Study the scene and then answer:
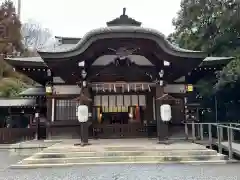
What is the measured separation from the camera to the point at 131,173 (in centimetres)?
680

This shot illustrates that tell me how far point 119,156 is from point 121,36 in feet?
13.6

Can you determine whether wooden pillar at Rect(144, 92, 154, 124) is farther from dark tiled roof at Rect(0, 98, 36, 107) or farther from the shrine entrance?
dark tiled roof at Rect(0, 98, 36, 107)

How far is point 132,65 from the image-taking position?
1226 centimetres

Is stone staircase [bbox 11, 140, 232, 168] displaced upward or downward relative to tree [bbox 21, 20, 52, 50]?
downward

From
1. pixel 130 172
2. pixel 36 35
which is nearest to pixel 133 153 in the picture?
pixel 130 172

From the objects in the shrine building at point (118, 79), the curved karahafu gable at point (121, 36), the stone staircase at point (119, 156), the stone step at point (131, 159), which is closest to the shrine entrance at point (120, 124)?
the shrine building at point (118, 79)

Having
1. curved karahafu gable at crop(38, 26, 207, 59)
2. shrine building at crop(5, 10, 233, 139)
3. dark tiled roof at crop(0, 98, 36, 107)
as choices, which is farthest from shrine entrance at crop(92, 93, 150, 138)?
dark tiled roof at crop(0, 98, 36, 107)

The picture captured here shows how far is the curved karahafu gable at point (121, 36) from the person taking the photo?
10516mm

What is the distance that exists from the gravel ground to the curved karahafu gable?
4.42 m

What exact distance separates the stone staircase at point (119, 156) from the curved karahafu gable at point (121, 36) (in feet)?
11.3

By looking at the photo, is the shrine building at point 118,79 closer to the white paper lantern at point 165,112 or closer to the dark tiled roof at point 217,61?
the dark tiled roof at point 217,61

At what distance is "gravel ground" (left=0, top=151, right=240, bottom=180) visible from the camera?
635 cm

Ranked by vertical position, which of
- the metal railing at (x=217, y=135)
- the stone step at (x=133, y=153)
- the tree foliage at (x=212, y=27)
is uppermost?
the tree foliage at (x=212, y=27)

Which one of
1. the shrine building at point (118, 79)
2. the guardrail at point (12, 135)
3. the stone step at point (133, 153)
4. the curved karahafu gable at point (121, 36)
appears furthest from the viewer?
Answer: the guardrail at point (12, 135)
